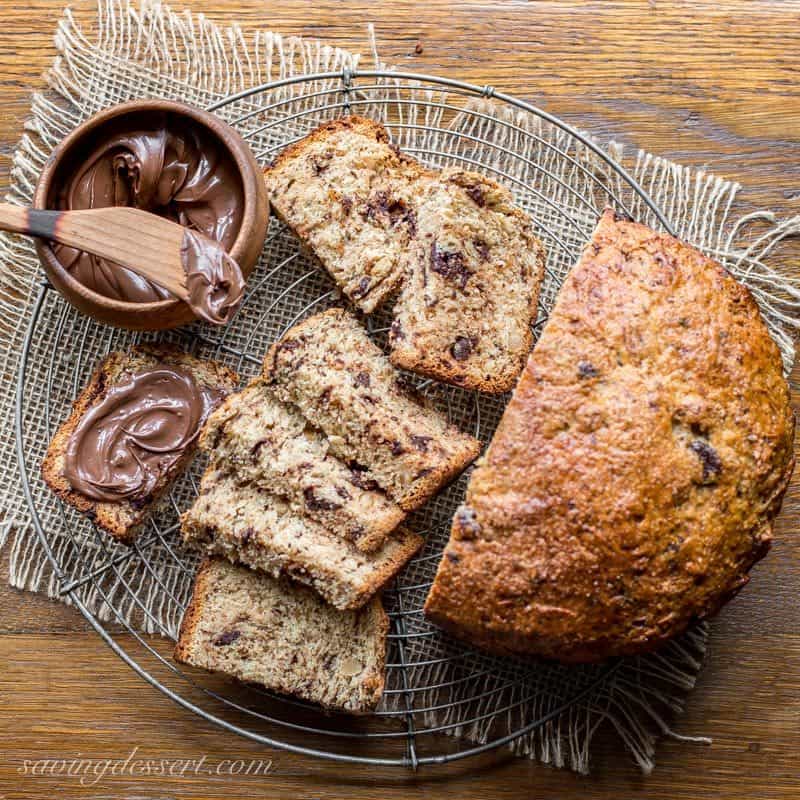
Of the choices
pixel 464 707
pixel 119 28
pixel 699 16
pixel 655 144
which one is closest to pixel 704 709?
pixel 464 707

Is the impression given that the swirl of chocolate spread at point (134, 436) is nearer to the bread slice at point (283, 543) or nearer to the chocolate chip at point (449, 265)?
the bread slice at point (283, 543)

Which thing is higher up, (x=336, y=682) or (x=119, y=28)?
(x=119, y=28)

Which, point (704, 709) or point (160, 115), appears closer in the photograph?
point (160, 115)

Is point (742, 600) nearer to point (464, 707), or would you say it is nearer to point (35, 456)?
point (464, 707)

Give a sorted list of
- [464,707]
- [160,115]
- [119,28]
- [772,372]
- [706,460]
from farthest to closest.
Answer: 1. [119,28]
2. [464,707]
3. [160,115]
4. [772,372]
5. [706,460]

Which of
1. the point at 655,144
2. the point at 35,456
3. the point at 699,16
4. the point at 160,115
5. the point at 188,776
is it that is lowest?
the point at 188,776

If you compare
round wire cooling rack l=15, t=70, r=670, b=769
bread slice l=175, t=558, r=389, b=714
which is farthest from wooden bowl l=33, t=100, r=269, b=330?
bread slice l=175, t=558, r=389, b=714

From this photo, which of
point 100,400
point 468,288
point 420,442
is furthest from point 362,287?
point 100,400
